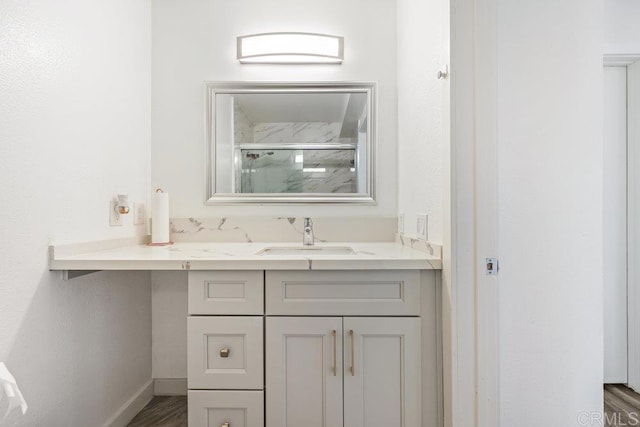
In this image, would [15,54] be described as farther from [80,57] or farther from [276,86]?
[276,86]

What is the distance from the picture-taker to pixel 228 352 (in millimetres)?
1206

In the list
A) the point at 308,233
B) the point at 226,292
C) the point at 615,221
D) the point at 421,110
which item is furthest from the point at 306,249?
the point at 615,221

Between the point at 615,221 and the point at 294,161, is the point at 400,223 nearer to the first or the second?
the point at 294,161

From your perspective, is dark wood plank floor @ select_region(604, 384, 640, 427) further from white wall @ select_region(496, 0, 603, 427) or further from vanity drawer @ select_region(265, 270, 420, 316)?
vanity drawer @ select_region(265, 270, 420, 316)

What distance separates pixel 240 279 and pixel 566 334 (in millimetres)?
1102

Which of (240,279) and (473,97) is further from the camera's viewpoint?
(240,279)

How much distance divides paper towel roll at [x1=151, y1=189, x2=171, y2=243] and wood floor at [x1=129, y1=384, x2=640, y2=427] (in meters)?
0.86

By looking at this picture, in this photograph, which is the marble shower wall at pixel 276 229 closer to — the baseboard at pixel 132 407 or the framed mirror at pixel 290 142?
the framed mirror at pixel 290 142

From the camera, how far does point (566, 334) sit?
1126 millimetres

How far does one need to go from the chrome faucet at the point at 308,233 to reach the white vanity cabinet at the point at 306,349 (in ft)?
1.75

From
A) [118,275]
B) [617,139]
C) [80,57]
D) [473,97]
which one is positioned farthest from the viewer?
[617,139]

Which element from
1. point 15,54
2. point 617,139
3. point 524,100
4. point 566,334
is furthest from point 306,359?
point 617,139

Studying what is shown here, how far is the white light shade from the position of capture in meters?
1.82

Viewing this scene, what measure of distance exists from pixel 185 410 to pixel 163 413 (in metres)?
0.10
